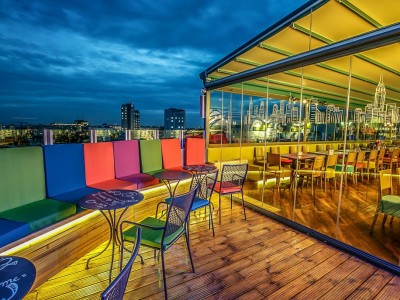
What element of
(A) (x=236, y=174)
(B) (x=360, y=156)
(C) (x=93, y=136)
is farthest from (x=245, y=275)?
(B) (x=360, y=156)

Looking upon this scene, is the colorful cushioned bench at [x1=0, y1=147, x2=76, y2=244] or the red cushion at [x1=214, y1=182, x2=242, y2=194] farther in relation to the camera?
the red cushion at [x1=214, y1=182, x2=242, y2=194]

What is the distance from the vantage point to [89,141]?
3.78 m

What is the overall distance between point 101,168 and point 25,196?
1182 mm

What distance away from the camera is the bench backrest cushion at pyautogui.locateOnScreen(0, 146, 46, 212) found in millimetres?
2439

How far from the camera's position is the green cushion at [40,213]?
2.22 meters

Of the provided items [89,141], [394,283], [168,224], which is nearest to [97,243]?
[168,224]

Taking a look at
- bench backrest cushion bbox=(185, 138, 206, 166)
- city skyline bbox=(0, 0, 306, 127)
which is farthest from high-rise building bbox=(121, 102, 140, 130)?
bench backrest cushion bbox=(185, 138, 206, 166)

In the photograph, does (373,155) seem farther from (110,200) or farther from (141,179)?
(110,200)

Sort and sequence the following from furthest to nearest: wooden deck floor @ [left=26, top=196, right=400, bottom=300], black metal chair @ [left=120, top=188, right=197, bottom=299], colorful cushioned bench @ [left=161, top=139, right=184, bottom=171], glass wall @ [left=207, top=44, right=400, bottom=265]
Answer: colorful cushioned bench @ [left=161, top=139, right=184, bottom=171]
glass wall @ [left=207, top=44, right=400, bottom=265]
wooden deck floor @ [left=26, top=196, right=400, bottom=300]
black metal chair @ [left=120, top=188, right=197, bottom=299]

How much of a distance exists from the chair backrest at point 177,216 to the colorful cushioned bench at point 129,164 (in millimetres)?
1688

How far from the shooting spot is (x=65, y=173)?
10.3 ft

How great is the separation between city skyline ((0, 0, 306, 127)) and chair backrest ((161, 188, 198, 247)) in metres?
2.43

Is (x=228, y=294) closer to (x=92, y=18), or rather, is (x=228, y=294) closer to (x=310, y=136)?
(x=310, y=136)

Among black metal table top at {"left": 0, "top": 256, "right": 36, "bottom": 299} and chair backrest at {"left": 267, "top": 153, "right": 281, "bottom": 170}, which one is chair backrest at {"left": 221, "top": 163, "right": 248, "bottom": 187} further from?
black metal table top at {"left": 0, "top": 256, "right": 36, "bottom": 299}
